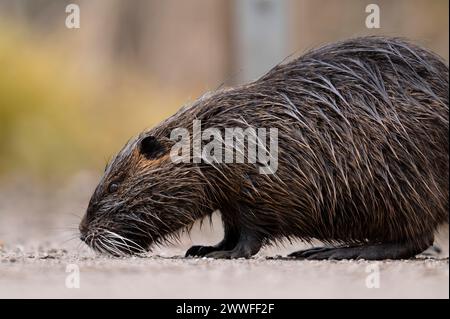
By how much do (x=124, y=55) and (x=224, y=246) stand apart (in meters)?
13.5

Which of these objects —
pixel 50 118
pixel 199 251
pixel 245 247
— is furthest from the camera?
pixel 50 118

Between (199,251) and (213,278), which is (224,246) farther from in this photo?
(213,278)

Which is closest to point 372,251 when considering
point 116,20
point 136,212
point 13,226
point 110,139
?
point 136,212

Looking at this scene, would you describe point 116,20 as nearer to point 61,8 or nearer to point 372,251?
point 61,8

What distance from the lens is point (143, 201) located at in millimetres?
8805

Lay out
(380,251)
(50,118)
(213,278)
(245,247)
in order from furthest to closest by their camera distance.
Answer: (50,118) → (380,251) → (245,247) → (213,278)

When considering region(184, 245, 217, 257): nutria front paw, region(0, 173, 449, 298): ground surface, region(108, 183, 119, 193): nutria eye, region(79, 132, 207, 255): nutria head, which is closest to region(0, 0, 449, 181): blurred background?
region(184, 245, 217, 257): nutria front paw

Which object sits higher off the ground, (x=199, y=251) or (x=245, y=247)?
(x=245, y=247)

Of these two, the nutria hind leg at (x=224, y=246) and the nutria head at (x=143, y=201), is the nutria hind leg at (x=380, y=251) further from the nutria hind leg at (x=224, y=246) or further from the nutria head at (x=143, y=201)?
the nutria head at (x=143, y=201)

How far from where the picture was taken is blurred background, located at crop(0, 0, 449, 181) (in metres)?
17.9

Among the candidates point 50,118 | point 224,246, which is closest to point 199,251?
point 224,246

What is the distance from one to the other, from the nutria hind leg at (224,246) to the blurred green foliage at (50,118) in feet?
28.6

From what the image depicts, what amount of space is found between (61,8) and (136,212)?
1462 centimetres

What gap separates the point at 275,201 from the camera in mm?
8594
